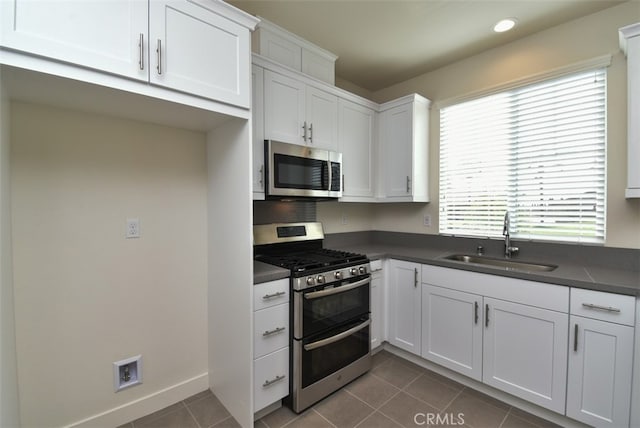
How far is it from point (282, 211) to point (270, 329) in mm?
997

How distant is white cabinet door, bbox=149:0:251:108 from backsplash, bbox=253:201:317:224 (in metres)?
0.91

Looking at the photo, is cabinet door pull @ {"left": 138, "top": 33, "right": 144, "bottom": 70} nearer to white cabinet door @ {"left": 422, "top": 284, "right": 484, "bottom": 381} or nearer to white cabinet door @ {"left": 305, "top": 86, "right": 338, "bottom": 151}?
white cabinet door @ {"left": 305, "top": 86, "right": 338, "bottom": 151}

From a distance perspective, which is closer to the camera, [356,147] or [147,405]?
[147,405]

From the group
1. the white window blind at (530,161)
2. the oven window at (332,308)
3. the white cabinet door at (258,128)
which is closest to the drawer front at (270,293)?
the oven window at (332,308)

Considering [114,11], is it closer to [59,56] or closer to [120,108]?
[59,56]

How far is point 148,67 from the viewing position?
1.28 meters

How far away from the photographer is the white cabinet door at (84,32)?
102 cm

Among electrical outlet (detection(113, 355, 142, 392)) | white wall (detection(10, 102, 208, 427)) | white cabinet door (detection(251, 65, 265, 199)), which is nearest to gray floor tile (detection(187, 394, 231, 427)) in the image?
white wall (detection(10, 102, 208, 427))

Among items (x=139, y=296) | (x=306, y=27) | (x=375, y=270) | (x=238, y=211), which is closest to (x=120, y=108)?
(x=238, y=211)

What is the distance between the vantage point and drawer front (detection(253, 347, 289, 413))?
5.67ft

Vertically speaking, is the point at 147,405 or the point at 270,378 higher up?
the point at 270,378

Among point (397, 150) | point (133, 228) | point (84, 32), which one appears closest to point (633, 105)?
point (397, 150)

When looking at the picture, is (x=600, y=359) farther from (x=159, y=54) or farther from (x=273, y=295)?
(x=159, y=54)

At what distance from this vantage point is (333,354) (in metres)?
2.00
